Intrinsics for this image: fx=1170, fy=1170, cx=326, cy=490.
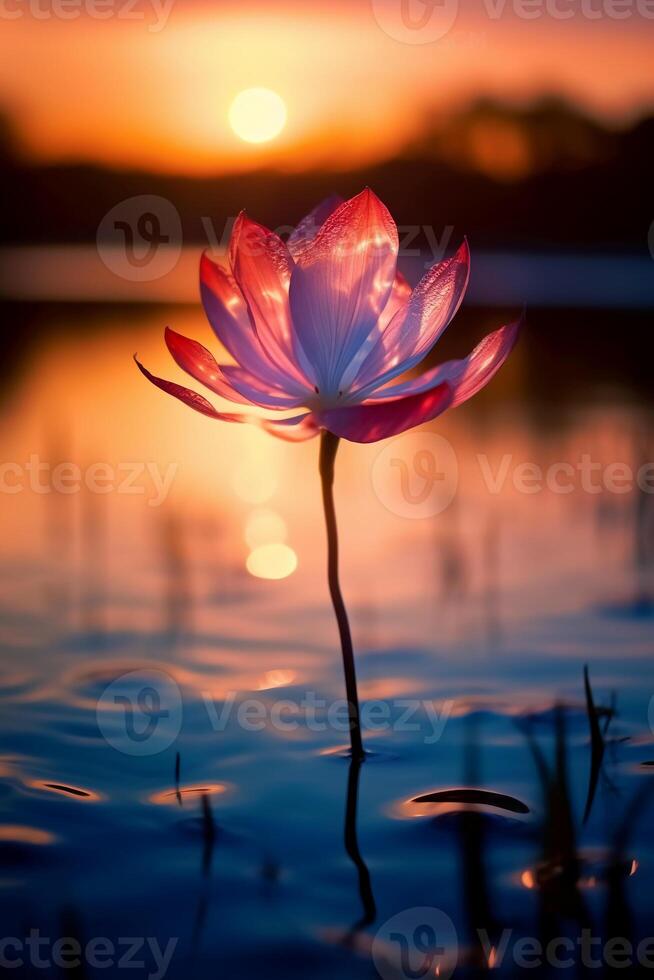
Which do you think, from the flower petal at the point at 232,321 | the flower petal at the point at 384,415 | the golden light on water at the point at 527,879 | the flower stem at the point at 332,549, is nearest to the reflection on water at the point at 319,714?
the golden light on water at the point at 527,879

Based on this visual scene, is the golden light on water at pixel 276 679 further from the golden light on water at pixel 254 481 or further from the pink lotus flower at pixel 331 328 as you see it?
the golden light on water at pixel 254 481

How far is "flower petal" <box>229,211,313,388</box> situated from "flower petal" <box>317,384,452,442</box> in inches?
4.7

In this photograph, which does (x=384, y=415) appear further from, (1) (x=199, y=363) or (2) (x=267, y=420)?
(1) (x=199, y=363)

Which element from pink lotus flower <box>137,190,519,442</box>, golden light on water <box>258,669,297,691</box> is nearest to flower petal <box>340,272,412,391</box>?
pink lotus flower <box>137,190,519,442</box>

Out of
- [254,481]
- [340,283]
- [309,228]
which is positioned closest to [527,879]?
[340,283]

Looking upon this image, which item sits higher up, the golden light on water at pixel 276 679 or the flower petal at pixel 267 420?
the flower petal at pixel 267 420

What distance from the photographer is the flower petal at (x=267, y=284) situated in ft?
3.46

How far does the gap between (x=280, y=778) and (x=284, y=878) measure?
0.64 feet

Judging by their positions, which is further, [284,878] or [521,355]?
[521,355]

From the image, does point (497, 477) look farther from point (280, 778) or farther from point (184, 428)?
point (280, 778)

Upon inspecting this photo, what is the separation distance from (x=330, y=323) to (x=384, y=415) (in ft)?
0.47

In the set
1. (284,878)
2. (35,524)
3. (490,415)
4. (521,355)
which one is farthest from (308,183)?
(284,878)

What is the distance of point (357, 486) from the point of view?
2680 mm

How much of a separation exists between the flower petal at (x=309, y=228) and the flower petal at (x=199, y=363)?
0.43ft
